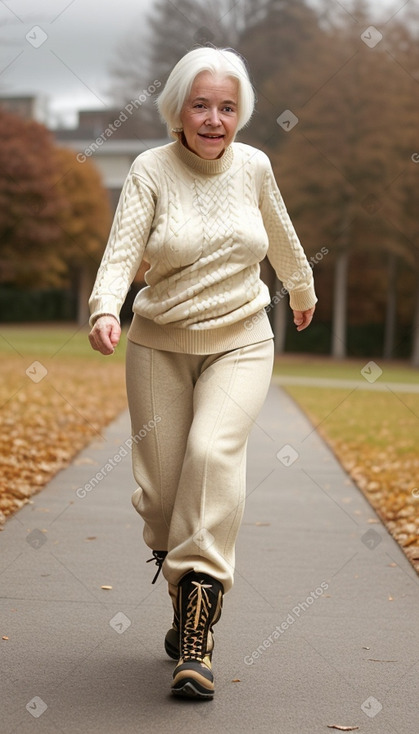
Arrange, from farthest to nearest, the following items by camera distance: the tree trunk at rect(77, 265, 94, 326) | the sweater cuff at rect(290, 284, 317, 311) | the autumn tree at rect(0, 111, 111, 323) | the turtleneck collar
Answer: the tree trunk at rect(77, 265, 94, 326) → the autumn tree at rect(0, 111, 111, 323) → the sweater cuff at rect(290, 284, 317, 311) → the turtleneck collar

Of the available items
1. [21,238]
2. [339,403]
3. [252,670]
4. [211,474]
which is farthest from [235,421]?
[21,238]

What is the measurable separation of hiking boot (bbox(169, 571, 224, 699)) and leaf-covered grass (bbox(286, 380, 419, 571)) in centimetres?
241

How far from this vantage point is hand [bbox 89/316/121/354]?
3.55m

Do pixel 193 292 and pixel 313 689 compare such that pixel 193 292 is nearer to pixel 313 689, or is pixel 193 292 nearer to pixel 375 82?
pixel 313 689

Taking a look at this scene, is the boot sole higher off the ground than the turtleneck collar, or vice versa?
the turtleneck collar

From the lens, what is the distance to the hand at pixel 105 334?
140 inches

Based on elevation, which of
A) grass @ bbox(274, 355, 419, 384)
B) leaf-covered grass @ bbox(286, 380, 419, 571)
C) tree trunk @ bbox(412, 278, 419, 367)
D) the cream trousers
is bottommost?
the cream trousers

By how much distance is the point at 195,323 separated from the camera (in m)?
3.88

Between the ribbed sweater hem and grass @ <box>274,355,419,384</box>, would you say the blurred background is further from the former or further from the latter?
the ribbed sweater hem

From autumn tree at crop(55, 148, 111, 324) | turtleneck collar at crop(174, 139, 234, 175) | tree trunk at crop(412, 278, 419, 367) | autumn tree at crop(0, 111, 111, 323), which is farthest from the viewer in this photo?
autumn tree at crop(55, 148, 111, 324)

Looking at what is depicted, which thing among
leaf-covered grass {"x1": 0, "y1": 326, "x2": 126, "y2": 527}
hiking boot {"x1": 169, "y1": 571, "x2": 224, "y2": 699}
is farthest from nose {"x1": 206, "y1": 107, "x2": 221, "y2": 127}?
leaf-covered grass {"x1": 0, "y1": 326, "x2": 126, "y2": 527}

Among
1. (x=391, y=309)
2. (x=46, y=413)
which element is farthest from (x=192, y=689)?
(x=391, y=309)

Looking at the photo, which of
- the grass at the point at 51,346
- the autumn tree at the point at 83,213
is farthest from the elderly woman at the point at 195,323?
the autumn tree at the point at 83,213

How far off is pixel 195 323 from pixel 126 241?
1.19 feet
